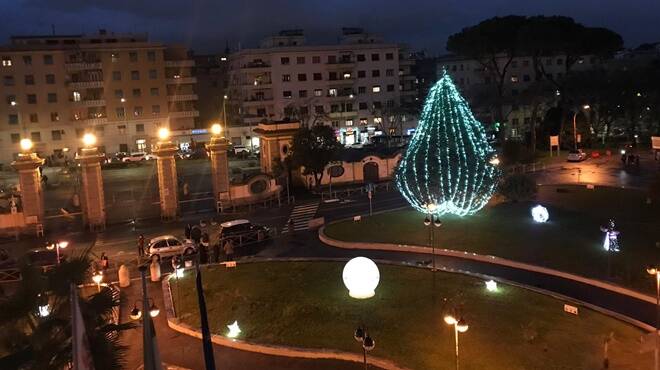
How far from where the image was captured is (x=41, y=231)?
34.1 m

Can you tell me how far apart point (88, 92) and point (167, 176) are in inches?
1532

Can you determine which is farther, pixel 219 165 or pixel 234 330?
pixel 219 165

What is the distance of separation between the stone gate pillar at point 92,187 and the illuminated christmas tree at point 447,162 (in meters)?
16.5

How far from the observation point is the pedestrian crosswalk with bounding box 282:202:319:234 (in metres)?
33.4

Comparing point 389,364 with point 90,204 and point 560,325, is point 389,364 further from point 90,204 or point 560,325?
point 90,204

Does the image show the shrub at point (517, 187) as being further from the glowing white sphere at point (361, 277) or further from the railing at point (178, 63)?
the railing at point (178, 63)

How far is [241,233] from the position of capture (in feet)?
98.7

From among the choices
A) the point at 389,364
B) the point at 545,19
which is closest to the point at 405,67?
the point at 545,19

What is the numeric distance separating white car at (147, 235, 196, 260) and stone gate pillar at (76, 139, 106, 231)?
7703mm

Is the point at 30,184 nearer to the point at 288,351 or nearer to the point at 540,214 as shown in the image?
the point at 288,351

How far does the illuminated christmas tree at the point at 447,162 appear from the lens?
2870 cm

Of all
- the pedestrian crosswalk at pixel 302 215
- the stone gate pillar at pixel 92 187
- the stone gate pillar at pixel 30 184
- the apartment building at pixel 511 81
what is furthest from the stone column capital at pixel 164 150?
the apartment building at pixel 511 81

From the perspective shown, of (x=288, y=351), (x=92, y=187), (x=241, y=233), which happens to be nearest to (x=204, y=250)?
(x=241, y=233)

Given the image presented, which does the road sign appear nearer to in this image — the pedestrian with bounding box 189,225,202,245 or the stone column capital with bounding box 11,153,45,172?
the pedestrian with bounding box 189,225,202,245
